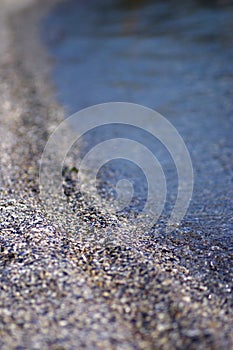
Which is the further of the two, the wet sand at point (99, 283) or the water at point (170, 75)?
the water at point (170, 75)

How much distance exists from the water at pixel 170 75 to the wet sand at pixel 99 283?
2.41ft

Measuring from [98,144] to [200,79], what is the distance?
11.5ft

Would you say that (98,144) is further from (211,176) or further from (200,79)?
(200,79)

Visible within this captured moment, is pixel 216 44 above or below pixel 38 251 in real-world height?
above

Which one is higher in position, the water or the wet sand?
the water

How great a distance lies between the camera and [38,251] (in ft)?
14.3

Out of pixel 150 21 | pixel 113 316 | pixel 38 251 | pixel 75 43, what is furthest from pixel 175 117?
pixel 150 21

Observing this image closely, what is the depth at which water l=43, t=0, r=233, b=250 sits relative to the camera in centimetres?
625

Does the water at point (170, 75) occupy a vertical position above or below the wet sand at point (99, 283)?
above

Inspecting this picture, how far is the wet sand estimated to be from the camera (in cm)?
345

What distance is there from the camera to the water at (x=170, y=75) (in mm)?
6250

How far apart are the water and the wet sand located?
735 millimetres

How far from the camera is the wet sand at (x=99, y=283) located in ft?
11.3

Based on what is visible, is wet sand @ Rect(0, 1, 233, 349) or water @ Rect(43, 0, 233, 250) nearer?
wet sand @ Rect(0, 1, 233, 349)
